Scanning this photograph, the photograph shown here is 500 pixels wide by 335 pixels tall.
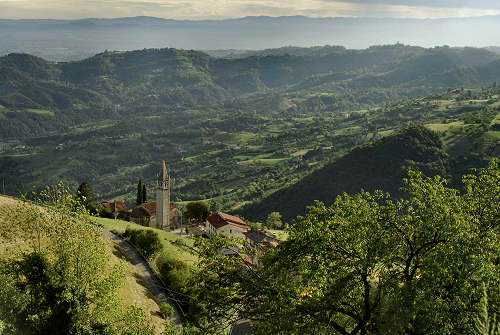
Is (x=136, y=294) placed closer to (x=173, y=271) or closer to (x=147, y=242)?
(x=173, y=271)

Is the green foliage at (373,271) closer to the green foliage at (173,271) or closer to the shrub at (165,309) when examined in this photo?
the shrub at (165,309)

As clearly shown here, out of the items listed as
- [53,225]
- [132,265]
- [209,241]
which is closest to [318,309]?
[209,241]

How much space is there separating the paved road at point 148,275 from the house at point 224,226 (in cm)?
2646

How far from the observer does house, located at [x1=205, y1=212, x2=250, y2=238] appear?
230 feet

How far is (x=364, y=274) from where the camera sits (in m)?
11.6

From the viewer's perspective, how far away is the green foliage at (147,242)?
41.1 meters

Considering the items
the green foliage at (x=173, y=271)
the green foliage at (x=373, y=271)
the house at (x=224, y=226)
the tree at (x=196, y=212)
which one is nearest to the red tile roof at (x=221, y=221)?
the house at (x=224, y=226)

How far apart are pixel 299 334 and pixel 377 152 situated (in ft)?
508

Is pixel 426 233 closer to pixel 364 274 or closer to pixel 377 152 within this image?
pixel 364 274

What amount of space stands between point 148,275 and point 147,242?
19.1 ft

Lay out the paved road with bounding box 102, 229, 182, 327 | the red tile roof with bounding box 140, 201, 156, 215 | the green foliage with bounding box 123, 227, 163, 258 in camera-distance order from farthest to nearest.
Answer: the red tile roof with bounding box 140, 201, 156, 215 → the green foliage with bounding box 123, 227, 163, 258 → the paved road with bounding box 102, 229, 182, 327

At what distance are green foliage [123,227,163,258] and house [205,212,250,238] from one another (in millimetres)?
26547

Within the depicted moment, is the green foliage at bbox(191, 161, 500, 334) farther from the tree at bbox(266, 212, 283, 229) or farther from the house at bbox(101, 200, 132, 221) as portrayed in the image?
the tree at bbox(266, 212, 283, 229)

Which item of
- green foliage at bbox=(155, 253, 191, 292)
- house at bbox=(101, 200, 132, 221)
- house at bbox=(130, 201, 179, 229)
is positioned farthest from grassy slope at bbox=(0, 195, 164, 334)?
house at bbox=(101, 200, 132, 221)
